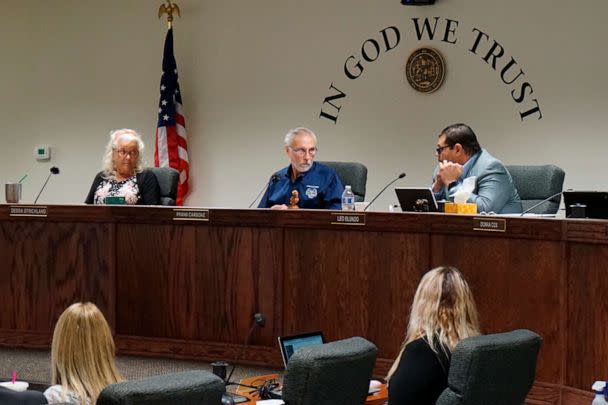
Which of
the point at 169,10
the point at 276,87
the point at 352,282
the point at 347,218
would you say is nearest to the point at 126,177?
the point at 347,218

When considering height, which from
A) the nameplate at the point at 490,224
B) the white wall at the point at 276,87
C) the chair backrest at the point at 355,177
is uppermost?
the white wall at the point at 276,87

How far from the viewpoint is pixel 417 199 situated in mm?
5648

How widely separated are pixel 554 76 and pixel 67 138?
16.4ft

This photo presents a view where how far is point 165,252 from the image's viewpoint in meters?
6.10

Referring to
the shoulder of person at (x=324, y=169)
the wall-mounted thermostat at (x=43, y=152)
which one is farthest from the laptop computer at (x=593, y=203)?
the wall-mounted thermostat at (x=43, y=152)

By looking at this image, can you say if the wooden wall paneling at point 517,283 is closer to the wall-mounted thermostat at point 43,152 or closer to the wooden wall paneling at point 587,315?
the wooden wall paneling at point 587,315

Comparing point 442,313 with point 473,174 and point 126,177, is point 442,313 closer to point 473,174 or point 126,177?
point 473,174

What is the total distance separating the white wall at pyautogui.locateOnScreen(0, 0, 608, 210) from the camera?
24.4 feet

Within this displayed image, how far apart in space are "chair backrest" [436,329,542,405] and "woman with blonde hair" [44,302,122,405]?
108 centimetres

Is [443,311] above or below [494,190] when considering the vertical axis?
below

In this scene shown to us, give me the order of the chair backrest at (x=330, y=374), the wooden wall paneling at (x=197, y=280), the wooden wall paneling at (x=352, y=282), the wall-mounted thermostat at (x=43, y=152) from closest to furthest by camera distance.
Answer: the chair backrest at (x=330, y=374) < the wooden wall paneling at (x=352, y=282) < the wooden wall paneling at (x=197, y=280) < the wall-mounted thermostat at (x=43, y=152)

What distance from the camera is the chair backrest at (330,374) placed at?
279 centimetres

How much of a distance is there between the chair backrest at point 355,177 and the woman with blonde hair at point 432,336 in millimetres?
3189

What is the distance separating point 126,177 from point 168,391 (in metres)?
4.78
